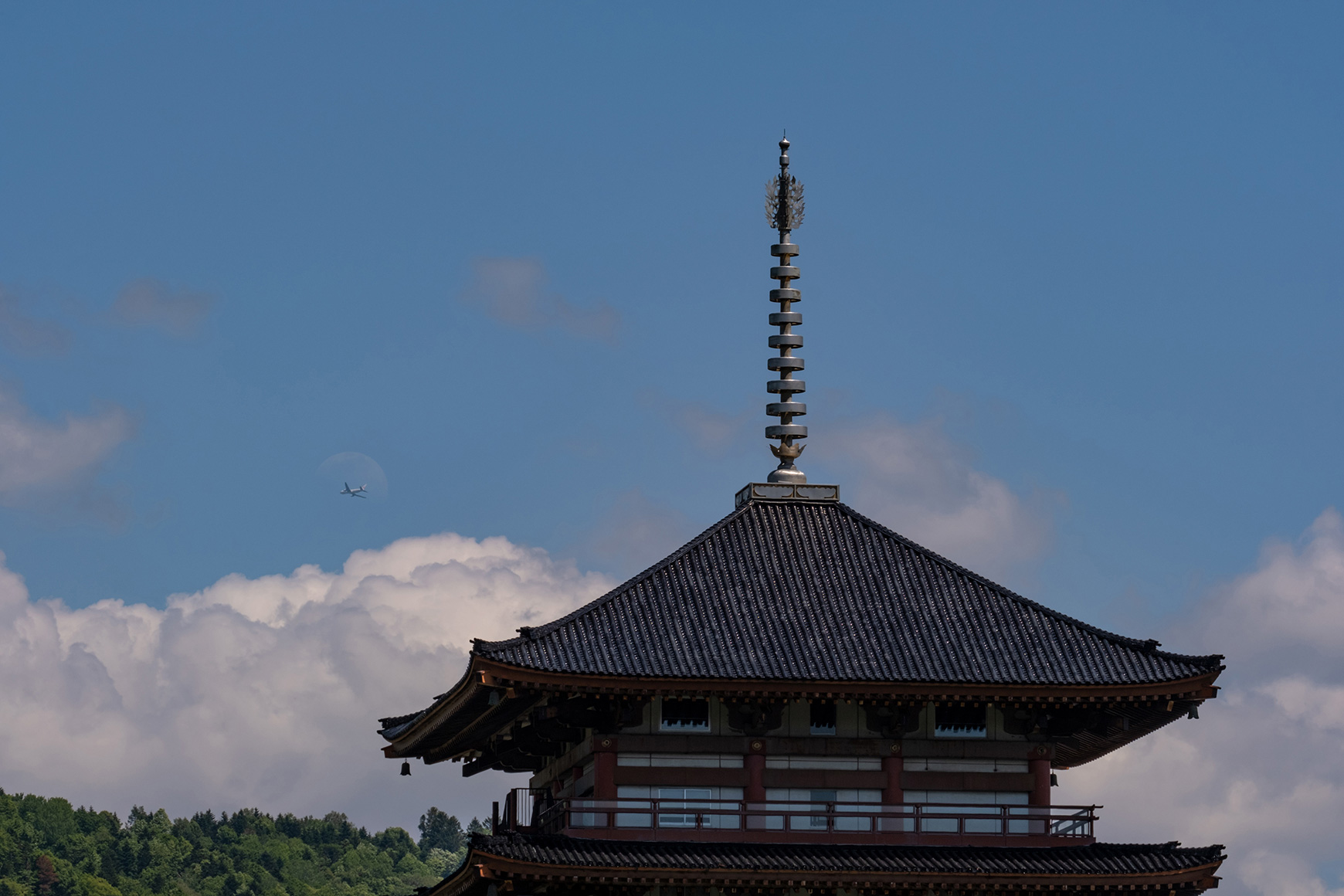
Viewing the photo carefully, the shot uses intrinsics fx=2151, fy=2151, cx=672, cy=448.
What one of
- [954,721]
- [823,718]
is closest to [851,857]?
[823,718]

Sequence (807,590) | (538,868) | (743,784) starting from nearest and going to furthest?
(538,868) < (743,784) < (807,590)

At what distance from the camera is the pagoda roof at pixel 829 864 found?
148 ft

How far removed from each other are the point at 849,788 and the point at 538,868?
7.77 meters

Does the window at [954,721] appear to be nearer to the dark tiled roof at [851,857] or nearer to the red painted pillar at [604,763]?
the dark tiled roof at [851,857]

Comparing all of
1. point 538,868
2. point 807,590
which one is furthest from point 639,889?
point 807,590

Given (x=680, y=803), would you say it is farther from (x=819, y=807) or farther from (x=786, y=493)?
(x=786, y=493)

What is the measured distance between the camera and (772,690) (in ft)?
155

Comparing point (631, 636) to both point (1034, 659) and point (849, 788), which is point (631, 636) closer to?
point (849, 788)

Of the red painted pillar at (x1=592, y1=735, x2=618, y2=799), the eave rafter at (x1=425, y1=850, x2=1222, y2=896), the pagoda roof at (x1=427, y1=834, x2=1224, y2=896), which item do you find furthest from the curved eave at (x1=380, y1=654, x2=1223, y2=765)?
the eave rafter at (x1=425, y1=850, x2=1222, y2=896)

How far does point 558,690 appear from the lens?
46656mm

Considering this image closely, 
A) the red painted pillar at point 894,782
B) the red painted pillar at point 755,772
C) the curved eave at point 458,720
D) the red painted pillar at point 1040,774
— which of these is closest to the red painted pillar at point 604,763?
the curved eave at point 458,720

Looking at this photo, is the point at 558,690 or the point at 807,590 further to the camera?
the point at 807,590

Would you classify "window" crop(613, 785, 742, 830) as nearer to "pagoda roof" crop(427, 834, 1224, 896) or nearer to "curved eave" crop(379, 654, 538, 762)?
"pagoda roof" crop(427, 834, 1224, 896)

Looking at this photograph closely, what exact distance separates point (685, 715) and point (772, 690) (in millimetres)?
2324
